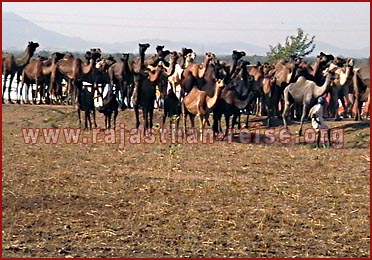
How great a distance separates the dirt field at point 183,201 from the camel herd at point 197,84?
2498 mm

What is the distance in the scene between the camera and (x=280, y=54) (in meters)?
43.6

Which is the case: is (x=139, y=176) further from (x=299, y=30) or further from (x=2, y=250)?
(x=299, y=30)

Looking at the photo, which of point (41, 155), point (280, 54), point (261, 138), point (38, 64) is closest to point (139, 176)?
point (41, 155)

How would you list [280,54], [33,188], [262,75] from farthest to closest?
1. [280,54]
2. [262,75]
3. [33,188]

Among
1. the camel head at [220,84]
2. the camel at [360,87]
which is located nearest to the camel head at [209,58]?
the camel at [360,87]

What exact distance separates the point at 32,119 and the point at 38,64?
506 cm

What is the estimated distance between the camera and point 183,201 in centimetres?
1275

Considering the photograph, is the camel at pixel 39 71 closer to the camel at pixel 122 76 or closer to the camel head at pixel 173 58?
the camel at pixel 122 76

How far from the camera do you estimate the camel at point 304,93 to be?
24156mm

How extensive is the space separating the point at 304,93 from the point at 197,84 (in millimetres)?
3099

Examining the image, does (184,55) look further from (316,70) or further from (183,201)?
(183,201)

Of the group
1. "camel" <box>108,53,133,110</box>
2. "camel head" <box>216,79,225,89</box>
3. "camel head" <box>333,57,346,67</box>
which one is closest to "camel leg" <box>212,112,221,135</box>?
"camel head" <box>216,79,225,89</box>

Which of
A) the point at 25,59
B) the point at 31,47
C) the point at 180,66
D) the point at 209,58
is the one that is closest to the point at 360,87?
the point at 209,58

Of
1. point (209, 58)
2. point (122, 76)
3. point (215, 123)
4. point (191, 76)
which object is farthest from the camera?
point (122, 76)
